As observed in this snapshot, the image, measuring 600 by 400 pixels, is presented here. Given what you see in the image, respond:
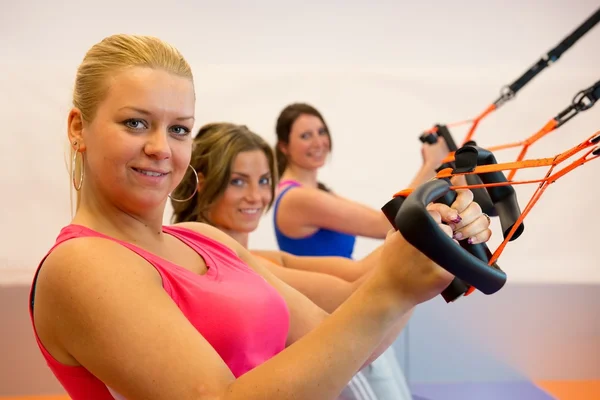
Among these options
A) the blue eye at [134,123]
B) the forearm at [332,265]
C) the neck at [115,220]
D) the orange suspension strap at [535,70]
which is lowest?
the forearm at [332,265]

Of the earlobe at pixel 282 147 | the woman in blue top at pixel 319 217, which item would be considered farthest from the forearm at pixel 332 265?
the earlobe at pixel 282 147

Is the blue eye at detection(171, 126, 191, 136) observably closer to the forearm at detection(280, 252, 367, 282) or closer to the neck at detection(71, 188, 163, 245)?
the neck at detection(71, 188, 163, 245)

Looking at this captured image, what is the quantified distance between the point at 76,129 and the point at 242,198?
1.15m

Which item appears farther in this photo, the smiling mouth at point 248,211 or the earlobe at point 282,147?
the earlobe at point 282,147

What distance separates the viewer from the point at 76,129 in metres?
1.15

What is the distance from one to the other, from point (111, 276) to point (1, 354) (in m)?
2.91

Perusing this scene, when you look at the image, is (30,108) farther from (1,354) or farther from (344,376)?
(344,376)

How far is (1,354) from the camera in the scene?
3588mm

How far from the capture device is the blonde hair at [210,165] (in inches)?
88.7

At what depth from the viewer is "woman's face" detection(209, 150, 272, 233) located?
2.29 meters

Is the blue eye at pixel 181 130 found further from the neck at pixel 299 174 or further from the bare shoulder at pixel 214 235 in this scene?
the neck at pixel 299 174

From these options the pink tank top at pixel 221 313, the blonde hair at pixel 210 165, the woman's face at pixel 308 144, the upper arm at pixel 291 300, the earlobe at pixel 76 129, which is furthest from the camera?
the woman's face at pixel 308 144

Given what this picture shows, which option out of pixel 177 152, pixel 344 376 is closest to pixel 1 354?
pixel 177 152

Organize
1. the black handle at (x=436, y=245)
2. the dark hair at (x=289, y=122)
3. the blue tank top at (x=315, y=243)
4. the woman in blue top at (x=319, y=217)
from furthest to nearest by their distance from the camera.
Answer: the dark hair at (x=289, y=122) → the blue tank top at (x=315, y=243) → the woman in blue top at (x=319, y=217) → the black handle at (x=436, y=245)
